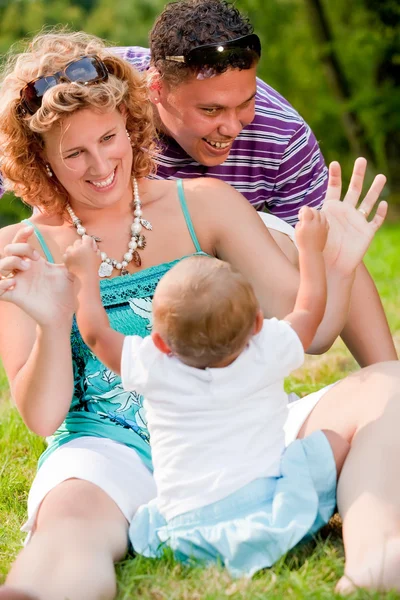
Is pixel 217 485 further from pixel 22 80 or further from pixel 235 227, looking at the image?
pixel 22 80

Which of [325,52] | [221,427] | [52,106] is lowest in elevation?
[325,52]

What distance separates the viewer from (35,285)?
7.90ft

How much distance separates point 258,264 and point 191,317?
746 mm

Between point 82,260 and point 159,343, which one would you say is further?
point 82,260

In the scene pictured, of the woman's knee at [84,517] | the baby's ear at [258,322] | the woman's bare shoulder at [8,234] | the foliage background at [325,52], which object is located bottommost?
the foliage background at [325,52]

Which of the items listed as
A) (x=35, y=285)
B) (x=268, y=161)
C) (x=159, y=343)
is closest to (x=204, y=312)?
(x=159, y=343)

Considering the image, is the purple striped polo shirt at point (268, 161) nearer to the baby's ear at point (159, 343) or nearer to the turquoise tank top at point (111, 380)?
the turquoise tank top at point (111, 380)

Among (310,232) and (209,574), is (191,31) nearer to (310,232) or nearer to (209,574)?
(310,232)

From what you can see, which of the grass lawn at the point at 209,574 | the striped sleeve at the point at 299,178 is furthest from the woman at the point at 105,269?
the striped sleeve at the point at 299,178

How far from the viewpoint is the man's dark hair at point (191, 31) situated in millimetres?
3260

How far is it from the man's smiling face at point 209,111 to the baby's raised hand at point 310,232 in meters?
0.95

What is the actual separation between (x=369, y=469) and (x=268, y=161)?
5.91 ft

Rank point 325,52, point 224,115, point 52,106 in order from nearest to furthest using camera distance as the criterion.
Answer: point 52,106, point 224,115, point 325,52

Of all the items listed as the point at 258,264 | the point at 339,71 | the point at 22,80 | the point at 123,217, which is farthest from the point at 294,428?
the point at 339,71
